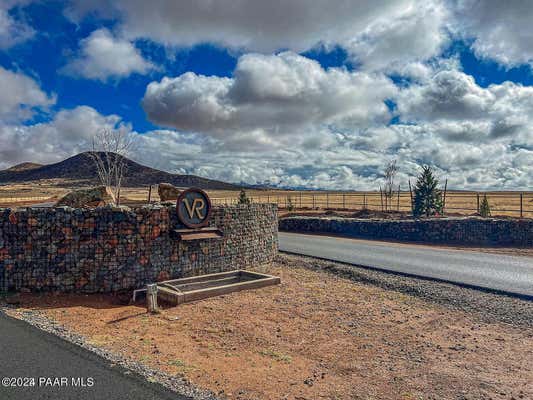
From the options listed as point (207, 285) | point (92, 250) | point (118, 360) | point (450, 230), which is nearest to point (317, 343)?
point (118, 360)

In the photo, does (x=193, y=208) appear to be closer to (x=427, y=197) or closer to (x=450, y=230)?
(x=450, y=230)

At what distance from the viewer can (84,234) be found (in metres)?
11.0

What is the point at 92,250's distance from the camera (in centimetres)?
1101

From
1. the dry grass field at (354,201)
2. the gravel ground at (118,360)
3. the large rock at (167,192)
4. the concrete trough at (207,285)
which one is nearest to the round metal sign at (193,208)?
the concrete trough at (207,285)

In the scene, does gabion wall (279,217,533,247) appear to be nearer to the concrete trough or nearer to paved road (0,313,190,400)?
the concrete trough

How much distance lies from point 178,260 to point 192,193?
2.15 m

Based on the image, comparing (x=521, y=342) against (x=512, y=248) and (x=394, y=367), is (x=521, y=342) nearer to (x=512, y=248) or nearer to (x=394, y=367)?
(x=394, y=367)

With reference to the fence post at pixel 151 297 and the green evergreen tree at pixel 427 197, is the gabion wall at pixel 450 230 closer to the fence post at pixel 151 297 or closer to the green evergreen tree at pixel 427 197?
the green evergreen tree at pixel 427 197

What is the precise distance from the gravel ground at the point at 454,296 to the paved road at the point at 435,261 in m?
0.59

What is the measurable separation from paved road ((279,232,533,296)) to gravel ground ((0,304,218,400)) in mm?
9097

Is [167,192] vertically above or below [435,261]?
above

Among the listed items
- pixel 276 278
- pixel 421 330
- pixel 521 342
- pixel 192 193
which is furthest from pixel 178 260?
pixel 521 342

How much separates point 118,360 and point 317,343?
382 cm

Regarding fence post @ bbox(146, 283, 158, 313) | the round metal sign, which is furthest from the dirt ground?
the round metal sign
